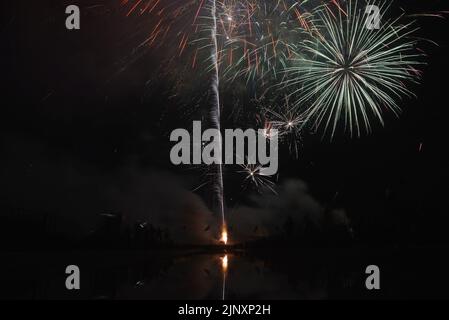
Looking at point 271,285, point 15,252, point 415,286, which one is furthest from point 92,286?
point 15,252

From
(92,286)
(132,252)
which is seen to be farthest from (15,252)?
(92,286)

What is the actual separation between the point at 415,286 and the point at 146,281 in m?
14.1

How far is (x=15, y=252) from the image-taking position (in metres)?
63.7

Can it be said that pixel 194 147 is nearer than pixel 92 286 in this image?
Yes

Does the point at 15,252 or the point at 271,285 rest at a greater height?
the point at 15,252

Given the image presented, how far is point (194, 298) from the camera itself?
1778 centimetres
